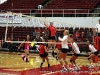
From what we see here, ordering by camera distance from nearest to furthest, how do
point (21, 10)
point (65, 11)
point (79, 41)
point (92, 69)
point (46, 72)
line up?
point (46, 72)
point (92, 69)
point (79, 41)
point (65, 11)
point (21, 10)

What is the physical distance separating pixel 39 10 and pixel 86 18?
659 cm

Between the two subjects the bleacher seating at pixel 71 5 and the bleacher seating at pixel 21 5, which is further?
the bleacher seating at pixel 21 5

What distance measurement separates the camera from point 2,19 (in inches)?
1296

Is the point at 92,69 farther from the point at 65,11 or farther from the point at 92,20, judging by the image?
the point at 65,11

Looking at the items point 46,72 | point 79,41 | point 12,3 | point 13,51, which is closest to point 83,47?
point 79,41

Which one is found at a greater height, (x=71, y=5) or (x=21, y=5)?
(x=21, y=5)

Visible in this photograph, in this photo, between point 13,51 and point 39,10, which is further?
point 39,10

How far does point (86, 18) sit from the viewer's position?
2939 centimetres

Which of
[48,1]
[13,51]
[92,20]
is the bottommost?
[13,51]

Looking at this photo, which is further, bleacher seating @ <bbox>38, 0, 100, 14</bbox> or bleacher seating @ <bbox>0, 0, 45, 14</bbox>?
bleacher seating @ <bbox>0, 0, 45, 14</bbox>

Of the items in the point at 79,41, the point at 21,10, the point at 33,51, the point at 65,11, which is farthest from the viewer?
the point at 21,10

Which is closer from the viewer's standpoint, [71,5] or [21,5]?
[71,5]

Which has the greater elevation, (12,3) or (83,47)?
(12,3)

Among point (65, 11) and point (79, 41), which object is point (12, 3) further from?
point (79, 41)
